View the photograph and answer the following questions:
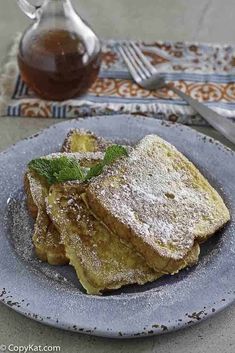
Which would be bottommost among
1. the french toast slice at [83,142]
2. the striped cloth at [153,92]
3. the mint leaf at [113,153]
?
the striped cloth at [153,92]

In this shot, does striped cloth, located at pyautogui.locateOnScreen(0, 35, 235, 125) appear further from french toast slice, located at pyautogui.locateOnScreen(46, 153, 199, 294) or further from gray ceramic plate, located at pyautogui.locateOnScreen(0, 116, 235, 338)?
french toast slice, located at pyautogui.locateOnScreen(46, 153, 199, 294)

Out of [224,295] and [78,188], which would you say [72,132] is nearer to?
[78,188]

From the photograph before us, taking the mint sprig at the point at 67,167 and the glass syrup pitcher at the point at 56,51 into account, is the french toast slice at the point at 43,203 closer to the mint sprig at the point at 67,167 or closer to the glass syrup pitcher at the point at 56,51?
the mint sprig at the point at 67,167

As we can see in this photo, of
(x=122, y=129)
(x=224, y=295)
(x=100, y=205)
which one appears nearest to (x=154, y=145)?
(x=122, y=129)

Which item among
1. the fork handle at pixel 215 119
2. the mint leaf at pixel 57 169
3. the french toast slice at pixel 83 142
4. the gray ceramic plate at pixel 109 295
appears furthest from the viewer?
the fork handle at pixel 215 119

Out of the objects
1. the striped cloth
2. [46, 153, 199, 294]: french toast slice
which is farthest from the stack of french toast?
the striped cloth

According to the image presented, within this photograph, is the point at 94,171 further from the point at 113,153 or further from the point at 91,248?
the point at 91,248

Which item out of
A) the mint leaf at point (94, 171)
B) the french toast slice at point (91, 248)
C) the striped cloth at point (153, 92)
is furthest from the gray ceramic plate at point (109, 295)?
the striped cloth at point (153, 92)

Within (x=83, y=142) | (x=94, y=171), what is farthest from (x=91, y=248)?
(x=83, y=142)
